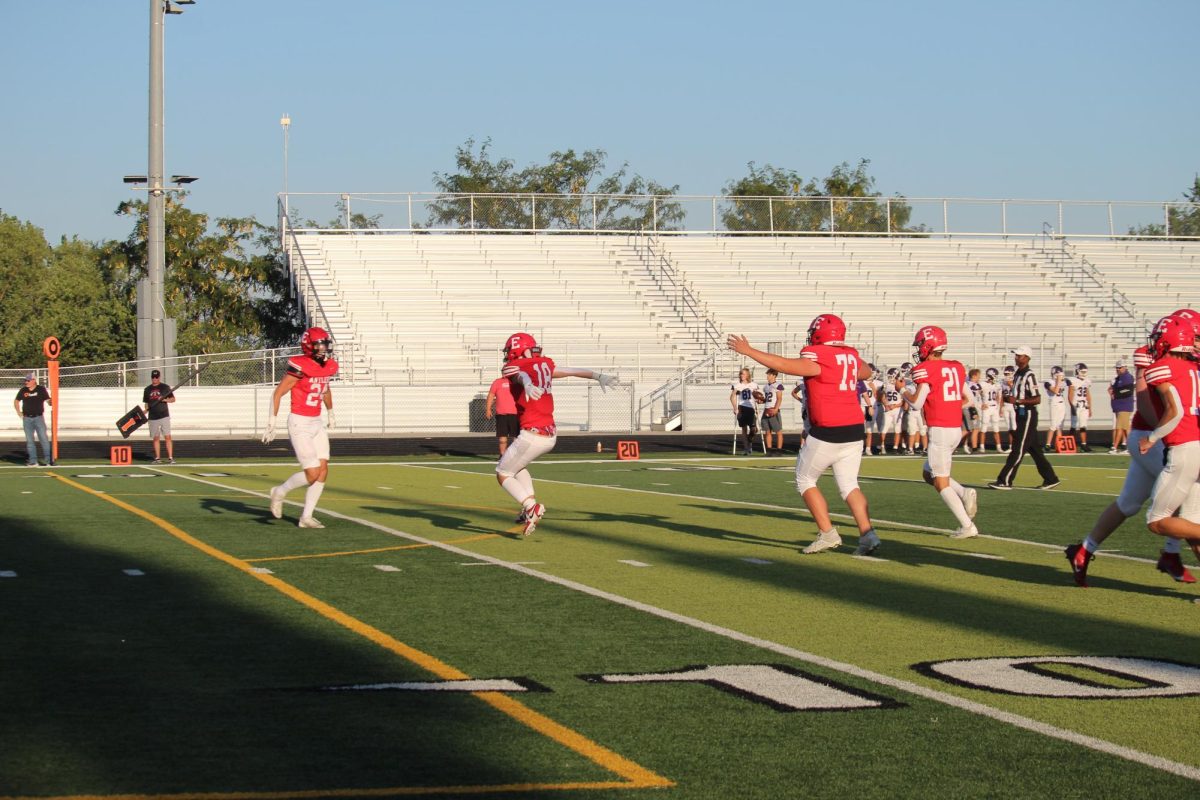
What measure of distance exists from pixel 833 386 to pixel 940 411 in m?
2.00

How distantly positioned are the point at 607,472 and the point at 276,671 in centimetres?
1779

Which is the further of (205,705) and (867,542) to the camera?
(867,542)

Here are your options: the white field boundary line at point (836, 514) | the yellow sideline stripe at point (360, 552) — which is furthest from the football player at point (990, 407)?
the yellow sideline stripe at point (360, 552)

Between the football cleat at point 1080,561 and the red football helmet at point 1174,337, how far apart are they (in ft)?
5.05

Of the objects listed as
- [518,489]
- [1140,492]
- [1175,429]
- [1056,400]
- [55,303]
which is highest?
[55,303]

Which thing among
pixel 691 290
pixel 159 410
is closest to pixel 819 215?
pixel 691 290

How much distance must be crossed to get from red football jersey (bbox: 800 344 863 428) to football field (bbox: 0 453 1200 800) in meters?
1.11

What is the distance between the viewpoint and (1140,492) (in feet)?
31.9

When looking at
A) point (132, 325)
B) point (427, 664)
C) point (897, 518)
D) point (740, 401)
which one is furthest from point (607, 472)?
point (132, 325)

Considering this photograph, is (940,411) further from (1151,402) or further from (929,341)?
(1151,402)

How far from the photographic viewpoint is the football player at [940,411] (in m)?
13.3

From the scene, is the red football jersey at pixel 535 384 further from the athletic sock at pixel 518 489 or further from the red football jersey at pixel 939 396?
the red football jersey at pixel 939 396

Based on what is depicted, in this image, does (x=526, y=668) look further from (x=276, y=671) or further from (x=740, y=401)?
(x=740, y=401)

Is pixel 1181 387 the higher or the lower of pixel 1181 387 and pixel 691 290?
the lower
